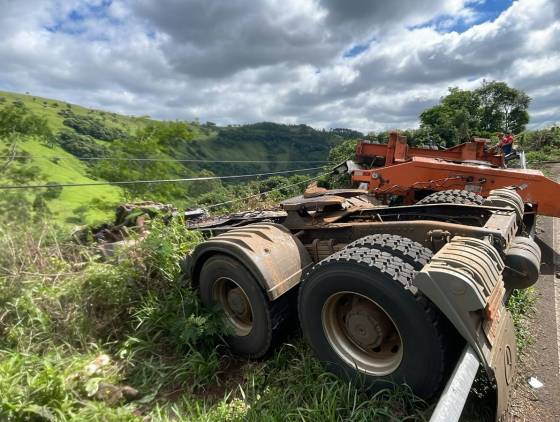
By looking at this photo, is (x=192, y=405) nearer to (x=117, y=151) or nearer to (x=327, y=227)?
(x=327, y=227)

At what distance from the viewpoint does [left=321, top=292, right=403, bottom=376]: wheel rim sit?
2.63 m

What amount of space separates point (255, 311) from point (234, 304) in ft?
1.19

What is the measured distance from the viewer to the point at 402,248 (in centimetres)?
271

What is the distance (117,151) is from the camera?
95.1ft

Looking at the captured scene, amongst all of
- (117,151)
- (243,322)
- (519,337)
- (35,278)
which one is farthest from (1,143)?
(519,337)

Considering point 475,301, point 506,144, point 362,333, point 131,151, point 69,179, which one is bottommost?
point 69,179

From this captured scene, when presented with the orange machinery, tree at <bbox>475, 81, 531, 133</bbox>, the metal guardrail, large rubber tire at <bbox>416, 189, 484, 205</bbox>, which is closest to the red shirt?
the orange machinery

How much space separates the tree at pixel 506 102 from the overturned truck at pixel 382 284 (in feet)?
142

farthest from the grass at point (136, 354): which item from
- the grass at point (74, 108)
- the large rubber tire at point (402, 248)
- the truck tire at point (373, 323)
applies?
the grass at point (74, 108)

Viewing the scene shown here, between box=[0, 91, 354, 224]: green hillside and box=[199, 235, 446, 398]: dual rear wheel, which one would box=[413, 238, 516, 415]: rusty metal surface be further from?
box=[0, 91, 354, 224]: green hillside

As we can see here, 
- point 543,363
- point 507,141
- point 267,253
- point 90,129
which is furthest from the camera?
point 90,129

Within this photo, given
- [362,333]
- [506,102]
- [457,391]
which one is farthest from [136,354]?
[506,102]

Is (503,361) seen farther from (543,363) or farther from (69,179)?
(69,179)

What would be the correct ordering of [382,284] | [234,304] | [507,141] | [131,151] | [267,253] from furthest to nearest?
1. [131,151]
2. [507,141]
3. [234,304]
4. [267,253]
5. [382,284]
